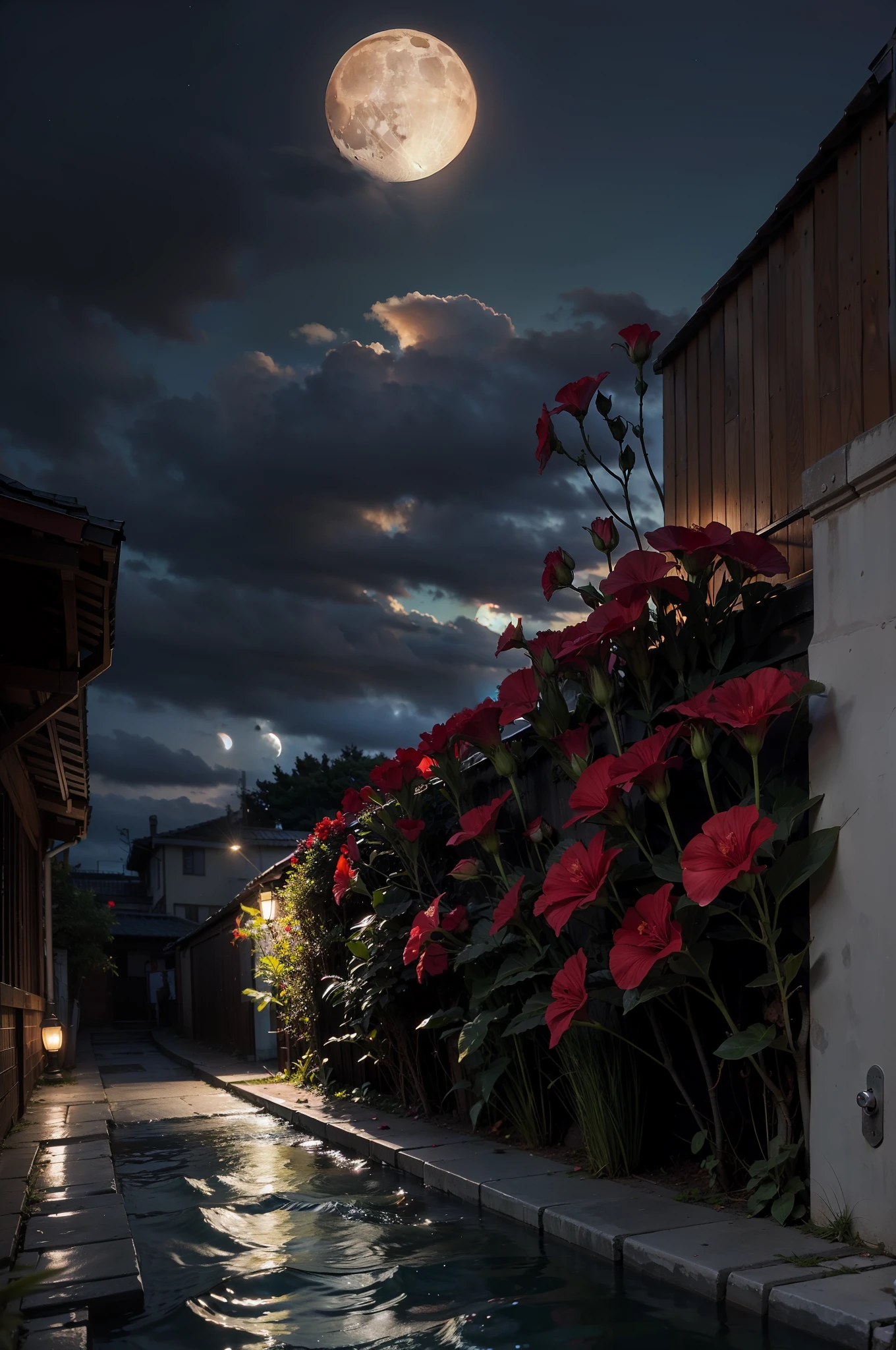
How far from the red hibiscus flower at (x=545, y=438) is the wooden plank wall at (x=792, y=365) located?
873 millimetres

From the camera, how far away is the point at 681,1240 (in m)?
2.99

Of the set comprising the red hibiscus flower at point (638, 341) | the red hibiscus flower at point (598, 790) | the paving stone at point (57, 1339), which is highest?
the red hibiscus flower at point (638, 341)

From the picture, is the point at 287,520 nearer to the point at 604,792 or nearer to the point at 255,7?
the point at 255,7

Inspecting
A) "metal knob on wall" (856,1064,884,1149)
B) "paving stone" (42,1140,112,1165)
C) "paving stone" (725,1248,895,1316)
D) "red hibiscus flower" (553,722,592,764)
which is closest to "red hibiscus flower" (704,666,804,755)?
"red hibiscus flower" (553,722,592,764)

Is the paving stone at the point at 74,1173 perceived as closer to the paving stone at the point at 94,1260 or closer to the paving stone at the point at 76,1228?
the paving stone at the point at 76,1228

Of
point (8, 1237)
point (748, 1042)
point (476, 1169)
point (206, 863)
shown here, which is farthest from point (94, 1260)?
point (206, 863)

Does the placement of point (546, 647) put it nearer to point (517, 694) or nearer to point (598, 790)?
point (517, 694)

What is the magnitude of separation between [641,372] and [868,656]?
1.85 metres

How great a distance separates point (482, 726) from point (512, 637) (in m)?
0.49

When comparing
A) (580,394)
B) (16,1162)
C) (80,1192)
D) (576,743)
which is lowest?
(16,1162)

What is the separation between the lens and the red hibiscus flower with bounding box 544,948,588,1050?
11.5 ft

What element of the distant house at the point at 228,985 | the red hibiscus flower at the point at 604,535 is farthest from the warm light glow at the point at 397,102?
the distant house at the point at 228,985

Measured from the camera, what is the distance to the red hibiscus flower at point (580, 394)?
14.3 ft

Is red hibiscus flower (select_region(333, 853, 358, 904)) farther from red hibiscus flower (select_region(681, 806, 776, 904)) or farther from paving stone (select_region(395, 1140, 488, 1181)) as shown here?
red hibiscus flower (select_region(681, 806, 776, 904))
